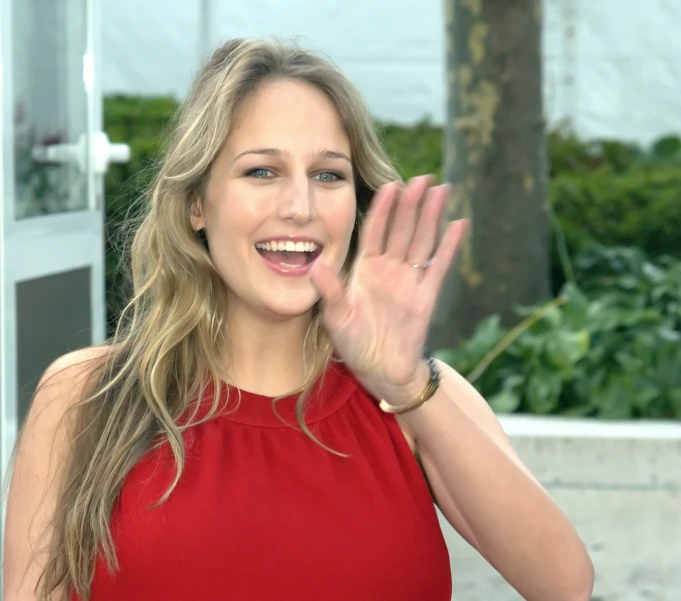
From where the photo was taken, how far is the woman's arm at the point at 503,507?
5.86ft

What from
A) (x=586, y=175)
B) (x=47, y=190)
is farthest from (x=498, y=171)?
(x=47, y=190)

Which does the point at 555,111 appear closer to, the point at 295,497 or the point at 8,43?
the point at 8,43

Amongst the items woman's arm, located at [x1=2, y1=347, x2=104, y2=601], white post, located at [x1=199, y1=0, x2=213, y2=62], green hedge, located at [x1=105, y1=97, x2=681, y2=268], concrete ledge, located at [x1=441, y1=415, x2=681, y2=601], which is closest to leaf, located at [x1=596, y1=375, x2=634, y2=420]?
concrete ledge, located at [x1=441, y1=415, x2=681, y2=601]

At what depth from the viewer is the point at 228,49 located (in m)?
2.12

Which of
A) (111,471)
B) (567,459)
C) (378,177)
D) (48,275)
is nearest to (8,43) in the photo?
(48,275)

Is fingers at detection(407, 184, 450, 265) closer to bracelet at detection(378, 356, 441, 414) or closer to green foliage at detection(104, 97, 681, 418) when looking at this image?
bracelet at detection(378, 356, 441, 414)

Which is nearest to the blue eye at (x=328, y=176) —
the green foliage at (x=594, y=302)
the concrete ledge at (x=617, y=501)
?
the green foliage at (x=594, y=302)

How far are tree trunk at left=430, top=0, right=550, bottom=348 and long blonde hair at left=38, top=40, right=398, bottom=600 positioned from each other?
2316 mm

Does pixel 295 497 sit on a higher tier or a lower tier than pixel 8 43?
lower

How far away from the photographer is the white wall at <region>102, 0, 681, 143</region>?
7.25 metres

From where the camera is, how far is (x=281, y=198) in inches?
76.1

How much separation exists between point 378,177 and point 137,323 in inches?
20.9

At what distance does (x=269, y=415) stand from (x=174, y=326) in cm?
24

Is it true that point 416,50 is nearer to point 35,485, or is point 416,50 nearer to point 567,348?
point 567,348
